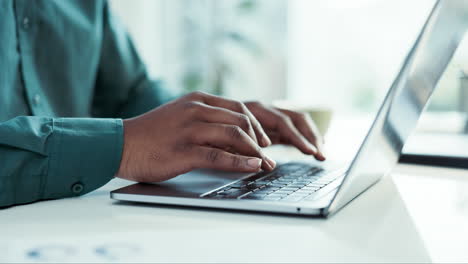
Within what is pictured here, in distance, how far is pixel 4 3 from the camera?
947 millimetres

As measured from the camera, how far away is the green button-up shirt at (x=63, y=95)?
2.03 feet

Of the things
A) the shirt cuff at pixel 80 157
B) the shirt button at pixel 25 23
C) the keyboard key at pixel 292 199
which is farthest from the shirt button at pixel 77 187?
the shirt button at pixel 25 23

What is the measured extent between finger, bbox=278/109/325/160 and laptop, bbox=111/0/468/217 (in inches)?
7.6

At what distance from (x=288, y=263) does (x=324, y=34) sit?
2545mm

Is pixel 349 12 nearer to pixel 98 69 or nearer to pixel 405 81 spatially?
Result: pixel 98 69

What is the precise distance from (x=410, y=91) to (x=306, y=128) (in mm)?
397

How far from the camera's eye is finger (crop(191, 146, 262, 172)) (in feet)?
1.97

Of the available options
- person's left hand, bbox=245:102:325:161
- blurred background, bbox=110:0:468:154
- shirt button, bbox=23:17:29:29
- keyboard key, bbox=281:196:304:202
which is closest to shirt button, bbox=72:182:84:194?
keyboard key, bbox=281:196:304:202

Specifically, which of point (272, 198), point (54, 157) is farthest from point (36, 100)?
point (272, 198)

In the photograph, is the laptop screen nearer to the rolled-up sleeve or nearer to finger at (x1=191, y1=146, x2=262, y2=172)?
finger at (x1=191, y1=146, x2=262, y2=172)

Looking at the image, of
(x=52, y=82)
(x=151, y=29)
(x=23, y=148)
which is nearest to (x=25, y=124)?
(x=23, y=148)

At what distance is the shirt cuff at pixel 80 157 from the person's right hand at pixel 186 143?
15mm

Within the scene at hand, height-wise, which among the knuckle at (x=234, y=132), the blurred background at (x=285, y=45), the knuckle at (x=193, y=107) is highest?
the knuckle at (x=193, y=107)

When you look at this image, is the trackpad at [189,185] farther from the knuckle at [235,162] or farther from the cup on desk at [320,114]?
the cup on desk at [320,114]
